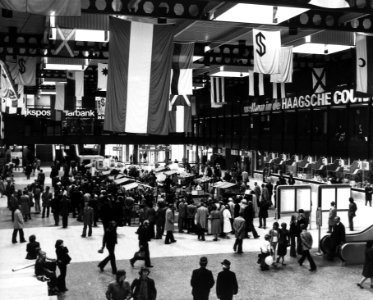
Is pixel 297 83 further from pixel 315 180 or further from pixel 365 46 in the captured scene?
pixel 365 46

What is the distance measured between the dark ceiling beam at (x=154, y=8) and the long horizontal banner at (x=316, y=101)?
49.7 ft

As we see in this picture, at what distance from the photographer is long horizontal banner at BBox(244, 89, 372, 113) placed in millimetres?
28250

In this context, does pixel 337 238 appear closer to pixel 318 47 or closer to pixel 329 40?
pixel 329 40

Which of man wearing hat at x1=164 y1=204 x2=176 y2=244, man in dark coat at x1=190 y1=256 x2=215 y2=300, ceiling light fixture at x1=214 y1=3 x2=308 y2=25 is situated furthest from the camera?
man wearing hat at x1=164 y1=204 x2=176 y2=244

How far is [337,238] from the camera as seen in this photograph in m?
13.5

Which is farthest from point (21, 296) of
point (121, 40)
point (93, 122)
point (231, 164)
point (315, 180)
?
point (93, 122)

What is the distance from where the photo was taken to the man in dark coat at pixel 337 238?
13359 millimetres

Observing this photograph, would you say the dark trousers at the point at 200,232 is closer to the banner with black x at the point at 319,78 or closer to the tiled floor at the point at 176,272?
the tiled floor at the point at 176,272

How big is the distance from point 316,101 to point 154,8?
72.0 ft

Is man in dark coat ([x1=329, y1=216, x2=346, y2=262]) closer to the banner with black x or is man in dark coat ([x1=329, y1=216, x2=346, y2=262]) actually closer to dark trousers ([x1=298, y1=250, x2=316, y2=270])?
dark trousers ([x1=298, y1=250, x2=316, y2=270])

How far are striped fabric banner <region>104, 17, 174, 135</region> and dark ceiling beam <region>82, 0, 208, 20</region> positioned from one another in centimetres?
92

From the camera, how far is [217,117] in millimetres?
48250

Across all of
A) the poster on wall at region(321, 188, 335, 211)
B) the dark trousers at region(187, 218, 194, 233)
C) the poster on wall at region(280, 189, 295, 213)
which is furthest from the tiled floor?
the poster on wall at region(280, 189, 295, 213)

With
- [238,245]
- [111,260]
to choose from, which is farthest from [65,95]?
[111,260]
